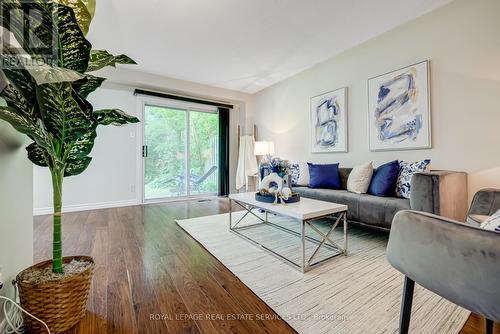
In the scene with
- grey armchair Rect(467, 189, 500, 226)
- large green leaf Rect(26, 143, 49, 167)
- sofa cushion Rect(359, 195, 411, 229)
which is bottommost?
sofa cushion Rect(359, 195, 411, 229)

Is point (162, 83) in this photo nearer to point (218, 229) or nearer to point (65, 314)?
point (218, 229)

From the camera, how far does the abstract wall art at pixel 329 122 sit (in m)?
3.30

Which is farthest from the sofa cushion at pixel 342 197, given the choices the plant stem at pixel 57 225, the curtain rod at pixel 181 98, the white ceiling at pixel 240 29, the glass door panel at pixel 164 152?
the curtain rod at pixel 181 98

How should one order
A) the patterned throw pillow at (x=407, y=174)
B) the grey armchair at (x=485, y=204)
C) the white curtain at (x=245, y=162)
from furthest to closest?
1. the white curtain at (x=245, y=162)
2. the patterned throw pillow at (x=407, y=174)
3. the grey armchair at (x=485, y=204)

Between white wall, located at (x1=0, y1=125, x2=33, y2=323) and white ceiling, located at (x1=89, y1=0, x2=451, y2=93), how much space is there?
76.3 inches

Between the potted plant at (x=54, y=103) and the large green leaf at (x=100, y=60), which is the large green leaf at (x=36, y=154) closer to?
the potted plant at (x=54, y=103)

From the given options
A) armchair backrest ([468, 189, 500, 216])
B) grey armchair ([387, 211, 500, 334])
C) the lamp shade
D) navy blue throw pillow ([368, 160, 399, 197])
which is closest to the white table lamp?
the lamp shade

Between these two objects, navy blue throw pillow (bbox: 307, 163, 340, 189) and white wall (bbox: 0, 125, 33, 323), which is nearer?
white wall (bbox: 0, 125, 33, 323)

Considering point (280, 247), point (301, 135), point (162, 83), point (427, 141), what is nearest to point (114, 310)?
point (280, 247)

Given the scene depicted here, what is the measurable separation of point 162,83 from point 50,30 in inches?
140

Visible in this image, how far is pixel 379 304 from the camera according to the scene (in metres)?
1.27

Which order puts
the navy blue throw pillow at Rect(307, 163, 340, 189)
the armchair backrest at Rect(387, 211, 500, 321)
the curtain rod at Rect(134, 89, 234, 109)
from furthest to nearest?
the curtain rod at Rect(134, 89, 234, 109) < the navy blue throw pillow at Rect(307, 163, 340, 189) < the armchair backrest at Rect(387, 211, 500, 321)

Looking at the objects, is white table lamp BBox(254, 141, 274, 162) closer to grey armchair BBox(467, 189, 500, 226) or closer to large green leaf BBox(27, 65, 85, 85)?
grey armchair BBox(467, 189, 500, 226)

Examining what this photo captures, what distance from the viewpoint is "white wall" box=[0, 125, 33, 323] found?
1062 millimetres
